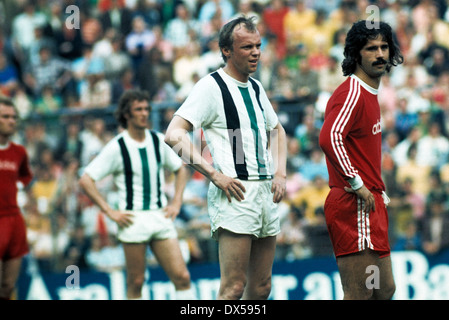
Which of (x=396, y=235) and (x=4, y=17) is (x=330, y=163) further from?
(x=4, y=17)

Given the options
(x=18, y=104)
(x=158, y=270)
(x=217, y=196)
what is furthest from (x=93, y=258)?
(x=217, y=196)

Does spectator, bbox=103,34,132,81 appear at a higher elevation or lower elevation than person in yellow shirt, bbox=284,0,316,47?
lower

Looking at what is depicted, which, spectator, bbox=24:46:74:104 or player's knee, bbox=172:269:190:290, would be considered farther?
spectator, bbox=24:46:74:104

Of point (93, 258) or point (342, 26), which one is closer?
point (93, 258)

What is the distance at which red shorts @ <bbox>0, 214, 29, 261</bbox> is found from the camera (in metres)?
8.03

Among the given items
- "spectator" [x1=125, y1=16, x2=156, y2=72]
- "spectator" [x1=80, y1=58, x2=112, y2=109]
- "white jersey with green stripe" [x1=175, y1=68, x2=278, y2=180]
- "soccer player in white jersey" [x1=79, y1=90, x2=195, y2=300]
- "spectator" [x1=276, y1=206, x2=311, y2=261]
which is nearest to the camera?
"white jersey with green stripe" [x1=175, y1=68, x2=278, y2=180]

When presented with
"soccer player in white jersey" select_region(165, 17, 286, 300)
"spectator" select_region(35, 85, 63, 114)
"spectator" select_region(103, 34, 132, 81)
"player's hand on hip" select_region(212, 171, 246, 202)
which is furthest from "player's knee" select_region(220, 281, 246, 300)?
"spectator" select_region(35, 85, 63, 114)

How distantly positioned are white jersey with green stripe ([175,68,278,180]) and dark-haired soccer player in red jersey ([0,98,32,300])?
2969 millimetres

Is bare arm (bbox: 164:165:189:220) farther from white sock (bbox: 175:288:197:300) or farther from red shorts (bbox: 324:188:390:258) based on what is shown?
red shorts (bbox: 324:188:390:258)

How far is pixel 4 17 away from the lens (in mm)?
17375

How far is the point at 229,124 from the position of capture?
5.93 meters

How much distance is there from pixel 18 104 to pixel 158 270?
569 cm

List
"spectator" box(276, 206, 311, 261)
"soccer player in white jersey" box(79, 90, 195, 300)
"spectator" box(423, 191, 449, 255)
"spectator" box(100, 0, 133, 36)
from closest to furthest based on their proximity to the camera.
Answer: "soccer player in white jersey" box(79, 90, 195, 300), "spectator" box(423, 191, 449, 255), "spectator" box(276, 206, 311, 261), "spectator" box(100, 0, 133, 36)

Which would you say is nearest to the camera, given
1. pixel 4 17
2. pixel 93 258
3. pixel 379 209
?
pixel 379 209
